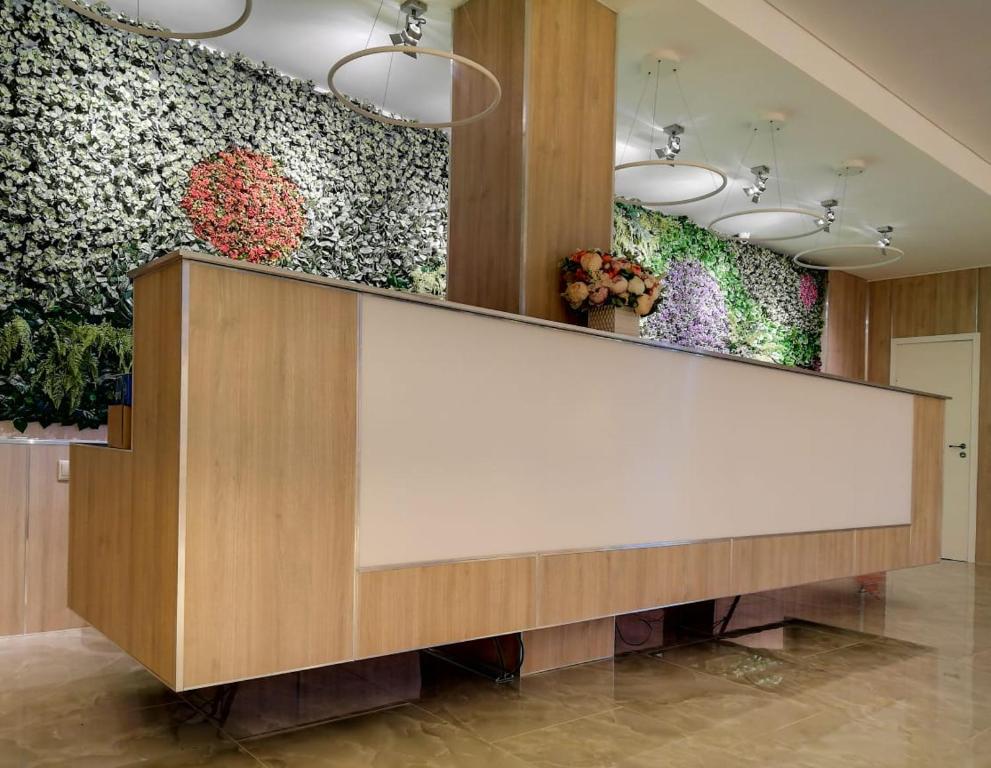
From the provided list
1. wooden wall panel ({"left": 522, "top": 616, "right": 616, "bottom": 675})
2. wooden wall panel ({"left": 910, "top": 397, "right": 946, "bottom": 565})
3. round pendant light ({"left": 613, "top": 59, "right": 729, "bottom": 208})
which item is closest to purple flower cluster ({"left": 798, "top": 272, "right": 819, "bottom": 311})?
round pendant light ({"left": 613, "top": 59, "right": 729, "bottom": 208})

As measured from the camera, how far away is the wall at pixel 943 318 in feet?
28.7

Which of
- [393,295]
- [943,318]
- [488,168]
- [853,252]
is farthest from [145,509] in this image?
[943,318]

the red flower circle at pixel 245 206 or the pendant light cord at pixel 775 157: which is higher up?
the pendant light cord at pixel 775 157

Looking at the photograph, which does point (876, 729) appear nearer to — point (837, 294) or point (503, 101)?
point (503, 101)

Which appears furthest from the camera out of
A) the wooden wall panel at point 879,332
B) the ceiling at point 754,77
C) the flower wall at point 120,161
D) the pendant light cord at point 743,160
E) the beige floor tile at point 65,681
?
the wooden wall panel at point 879,332

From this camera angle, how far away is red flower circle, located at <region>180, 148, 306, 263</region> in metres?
4.92

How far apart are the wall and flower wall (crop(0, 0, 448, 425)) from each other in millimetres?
6747

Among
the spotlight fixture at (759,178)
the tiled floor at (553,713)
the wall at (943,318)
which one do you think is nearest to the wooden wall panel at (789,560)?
the tiled floor at (553,713)

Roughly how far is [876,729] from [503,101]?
10.4ft

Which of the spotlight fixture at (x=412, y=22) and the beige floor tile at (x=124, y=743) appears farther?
the spotlight fixture at (x=412, y=22)

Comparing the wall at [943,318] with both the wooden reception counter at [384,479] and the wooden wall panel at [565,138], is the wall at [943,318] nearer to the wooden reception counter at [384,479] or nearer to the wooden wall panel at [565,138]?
the wooden reception counter at [384,479]

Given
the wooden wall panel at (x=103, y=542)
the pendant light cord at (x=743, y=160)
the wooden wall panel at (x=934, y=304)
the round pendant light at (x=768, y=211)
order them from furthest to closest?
the wooden wall panel at (x=934, y=304), the round pendant light at (x=768, y=211), the pendant light cord at (x=743, y=160), the wooden wall panel at (x=103, y=542)

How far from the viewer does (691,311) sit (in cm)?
825

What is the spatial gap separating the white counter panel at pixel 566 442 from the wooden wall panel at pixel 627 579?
7 centimetres
